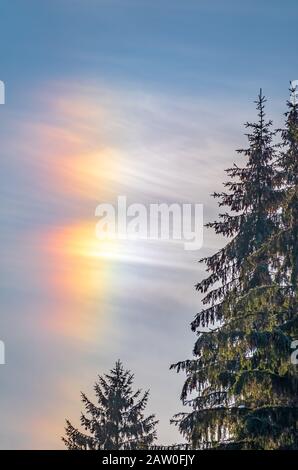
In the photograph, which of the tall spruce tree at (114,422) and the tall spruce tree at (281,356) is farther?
the tall spruce tree at (114,422)

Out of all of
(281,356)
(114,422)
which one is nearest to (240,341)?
(281,356)

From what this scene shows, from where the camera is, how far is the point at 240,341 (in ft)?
57.3

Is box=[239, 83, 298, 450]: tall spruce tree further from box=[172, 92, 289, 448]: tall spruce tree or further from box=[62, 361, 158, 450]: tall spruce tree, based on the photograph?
box=[62, 361, 158, 450]: tall spruce tree

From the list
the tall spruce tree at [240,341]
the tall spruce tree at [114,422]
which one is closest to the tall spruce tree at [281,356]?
the tall spruce tree at [240,341]

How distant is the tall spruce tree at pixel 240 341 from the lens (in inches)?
647

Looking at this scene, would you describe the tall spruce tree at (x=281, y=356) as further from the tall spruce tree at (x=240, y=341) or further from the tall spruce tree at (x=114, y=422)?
the tall spruce tree at (x=114, y=422)

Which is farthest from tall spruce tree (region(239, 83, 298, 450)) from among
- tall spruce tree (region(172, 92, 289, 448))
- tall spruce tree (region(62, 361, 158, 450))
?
tall spruce tree (region(62, 361, 158, 450))

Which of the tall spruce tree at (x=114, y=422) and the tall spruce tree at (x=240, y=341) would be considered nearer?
the tall spruce tree at (x=240, y=341)

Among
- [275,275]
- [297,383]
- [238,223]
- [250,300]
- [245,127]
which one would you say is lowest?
[297,383]

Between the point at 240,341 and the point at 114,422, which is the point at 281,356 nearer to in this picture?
the point at 240,341

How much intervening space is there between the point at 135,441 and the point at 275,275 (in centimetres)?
2092

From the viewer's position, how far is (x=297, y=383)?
16.5 meters
